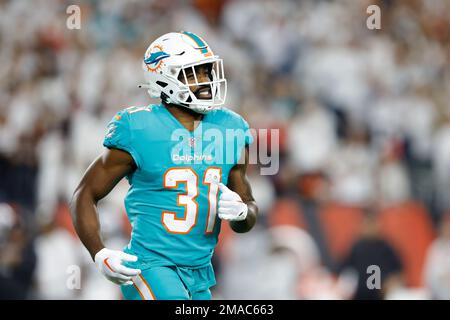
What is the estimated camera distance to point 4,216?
6.66m

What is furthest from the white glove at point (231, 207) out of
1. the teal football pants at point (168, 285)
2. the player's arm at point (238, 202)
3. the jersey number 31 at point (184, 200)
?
the teal football pants at point (168, 285)

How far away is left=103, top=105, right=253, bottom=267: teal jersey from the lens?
378cm

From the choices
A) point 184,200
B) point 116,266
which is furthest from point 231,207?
point 116,266

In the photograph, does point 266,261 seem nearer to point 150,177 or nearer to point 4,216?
point 4,216

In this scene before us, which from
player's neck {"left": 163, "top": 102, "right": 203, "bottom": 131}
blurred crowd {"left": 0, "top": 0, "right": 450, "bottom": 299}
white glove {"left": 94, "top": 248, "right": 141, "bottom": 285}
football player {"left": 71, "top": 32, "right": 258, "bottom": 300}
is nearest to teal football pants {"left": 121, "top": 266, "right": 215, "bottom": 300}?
football player {"left": 71, "top": 32, "right": 258, "bottom": 300}

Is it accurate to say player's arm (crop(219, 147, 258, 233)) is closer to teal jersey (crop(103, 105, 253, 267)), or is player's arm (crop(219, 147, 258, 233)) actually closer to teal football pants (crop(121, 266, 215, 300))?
teal jersey (crop(103, 105, 253, 267))

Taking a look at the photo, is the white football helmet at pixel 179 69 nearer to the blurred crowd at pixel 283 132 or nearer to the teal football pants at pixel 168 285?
the teal football pants at pixel 168 285

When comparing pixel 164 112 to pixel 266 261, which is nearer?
pixel 164 112

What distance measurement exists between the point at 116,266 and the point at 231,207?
0.57 meters

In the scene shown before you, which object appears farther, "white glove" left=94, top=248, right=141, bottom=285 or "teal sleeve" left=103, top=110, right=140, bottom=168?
"teal sleeve" left=103, top=110, right=140, bottom=168

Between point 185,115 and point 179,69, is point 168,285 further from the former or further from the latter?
point 179,69

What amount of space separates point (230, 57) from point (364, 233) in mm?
2830
